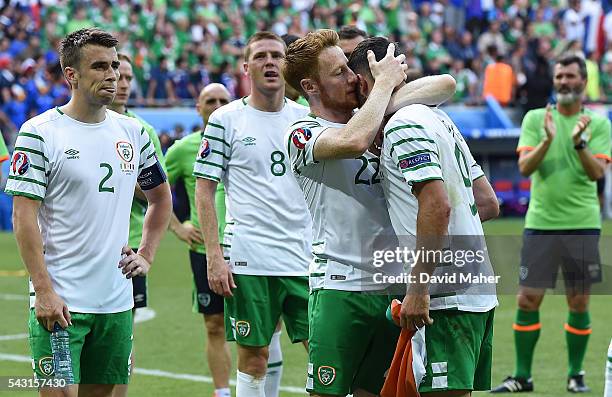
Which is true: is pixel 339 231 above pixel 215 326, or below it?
above

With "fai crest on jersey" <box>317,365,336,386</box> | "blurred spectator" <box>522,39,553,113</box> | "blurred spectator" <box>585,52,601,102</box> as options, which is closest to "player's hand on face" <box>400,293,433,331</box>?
"fai crest on jersey" <box>317,365,336,386</box>

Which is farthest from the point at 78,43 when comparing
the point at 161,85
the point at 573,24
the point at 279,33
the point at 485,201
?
the point at 573,24

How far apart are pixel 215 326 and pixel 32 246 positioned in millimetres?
3376

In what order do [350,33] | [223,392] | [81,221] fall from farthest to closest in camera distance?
[223,392] → [350,33] → [81,221]

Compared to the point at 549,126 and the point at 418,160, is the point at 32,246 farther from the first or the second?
the point at 549,126

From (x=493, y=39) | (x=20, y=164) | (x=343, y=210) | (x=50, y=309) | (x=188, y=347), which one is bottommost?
(x=50, y=309)

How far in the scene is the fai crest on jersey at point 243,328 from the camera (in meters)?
7.11

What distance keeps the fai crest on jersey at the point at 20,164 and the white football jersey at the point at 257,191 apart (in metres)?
1.89

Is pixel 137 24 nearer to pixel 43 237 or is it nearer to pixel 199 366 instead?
pixel 199 366

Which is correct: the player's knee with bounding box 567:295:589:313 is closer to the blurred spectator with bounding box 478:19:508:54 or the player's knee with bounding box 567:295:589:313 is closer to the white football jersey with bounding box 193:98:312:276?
the white football jersey with bounding box 193:98:312:276

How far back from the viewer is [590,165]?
30.2 feet

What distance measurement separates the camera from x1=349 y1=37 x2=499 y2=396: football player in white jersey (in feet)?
15.7

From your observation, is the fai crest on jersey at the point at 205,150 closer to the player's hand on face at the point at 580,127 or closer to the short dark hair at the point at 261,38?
the short dark hair at the point at 261,38

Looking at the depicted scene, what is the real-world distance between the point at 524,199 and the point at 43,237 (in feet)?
66.9
